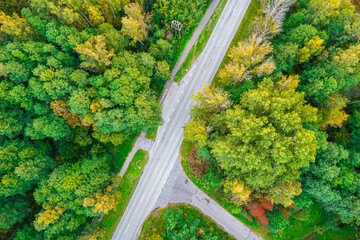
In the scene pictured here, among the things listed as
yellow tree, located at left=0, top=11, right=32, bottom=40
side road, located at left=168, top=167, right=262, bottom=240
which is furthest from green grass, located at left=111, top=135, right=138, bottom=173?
yellow tree, located at left=0, top=11, right=32, bottom=40

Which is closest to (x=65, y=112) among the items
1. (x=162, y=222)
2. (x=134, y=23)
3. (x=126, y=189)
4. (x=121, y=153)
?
(x=121, y=153)

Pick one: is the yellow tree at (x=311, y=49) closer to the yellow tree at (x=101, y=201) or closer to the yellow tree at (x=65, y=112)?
the yellow tree at (x=101, y=201)

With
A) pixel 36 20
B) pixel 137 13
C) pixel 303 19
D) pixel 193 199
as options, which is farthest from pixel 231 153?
pixel 36 20

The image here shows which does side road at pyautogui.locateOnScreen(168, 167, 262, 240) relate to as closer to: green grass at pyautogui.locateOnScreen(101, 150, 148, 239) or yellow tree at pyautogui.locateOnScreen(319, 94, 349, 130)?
green grass at pyautogui.locateOnScreen(101, 150, 148, 239)

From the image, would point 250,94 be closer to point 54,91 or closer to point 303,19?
point 303,19

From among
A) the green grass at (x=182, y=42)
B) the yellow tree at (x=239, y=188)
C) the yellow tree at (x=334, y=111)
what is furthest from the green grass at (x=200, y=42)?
the yellow tree at (x=334, y=111)

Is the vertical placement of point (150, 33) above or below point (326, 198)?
above
